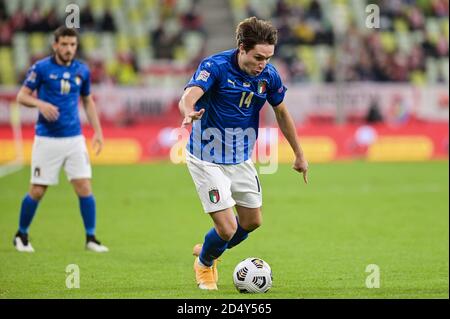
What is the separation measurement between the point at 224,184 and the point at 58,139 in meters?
3.39

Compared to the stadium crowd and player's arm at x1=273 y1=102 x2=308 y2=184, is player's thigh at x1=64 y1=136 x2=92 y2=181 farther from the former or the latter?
the stadium crowd

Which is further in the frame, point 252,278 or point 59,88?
point 59,88

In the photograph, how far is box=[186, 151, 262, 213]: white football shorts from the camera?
7.80m

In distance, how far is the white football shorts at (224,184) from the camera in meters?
7.80

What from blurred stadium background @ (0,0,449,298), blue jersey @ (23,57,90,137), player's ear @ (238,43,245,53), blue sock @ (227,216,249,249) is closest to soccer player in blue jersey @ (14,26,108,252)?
blue jersey @ (23,57,90,137)

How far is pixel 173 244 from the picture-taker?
37.1ft

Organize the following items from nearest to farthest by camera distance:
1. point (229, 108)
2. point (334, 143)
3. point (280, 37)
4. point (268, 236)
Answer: point (229, 108), point (268, 236), point (334, 143), point (280, 37)

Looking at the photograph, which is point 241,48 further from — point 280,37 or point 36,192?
point 280,37

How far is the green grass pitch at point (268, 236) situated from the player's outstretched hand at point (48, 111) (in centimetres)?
149

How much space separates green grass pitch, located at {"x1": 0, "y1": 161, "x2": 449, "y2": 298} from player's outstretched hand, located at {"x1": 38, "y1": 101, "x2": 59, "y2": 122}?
1.49m

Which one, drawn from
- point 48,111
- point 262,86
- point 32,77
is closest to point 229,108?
point 262,86

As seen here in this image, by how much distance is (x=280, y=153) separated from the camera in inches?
861

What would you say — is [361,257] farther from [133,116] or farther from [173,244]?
[133,116]

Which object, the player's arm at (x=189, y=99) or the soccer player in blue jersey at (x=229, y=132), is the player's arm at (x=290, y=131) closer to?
the soccer player in blue jersey at (x=229, y=132)
